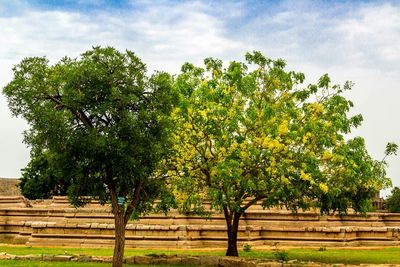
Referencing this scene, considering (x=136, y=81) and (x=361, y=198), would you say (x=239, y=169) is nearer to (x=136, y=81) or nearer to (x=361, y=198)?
(x=136, y=81)

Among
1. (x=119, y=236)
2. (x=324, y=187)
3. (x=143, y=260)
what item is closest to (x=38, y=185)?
(x=143, y=260)

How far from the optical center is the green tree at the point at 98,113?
58.1 feet

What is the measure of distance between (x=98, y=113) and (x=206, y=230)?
15.0m

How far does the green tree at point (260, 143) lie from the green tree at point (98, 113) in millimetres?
2987

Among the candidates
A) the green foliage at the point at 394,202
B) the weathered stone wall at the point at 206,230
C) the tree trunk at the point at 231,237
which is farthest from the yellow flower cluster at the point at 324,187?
the green foliage at the point at 394,202

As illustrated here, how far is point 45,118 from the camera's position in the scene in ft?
56.5

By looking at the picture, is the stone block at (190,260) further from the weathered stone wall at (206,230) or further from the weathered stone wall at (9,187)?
the weathered stone wall at (9,187)

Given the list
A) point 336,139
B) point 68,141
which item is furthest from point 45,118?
point 336,139

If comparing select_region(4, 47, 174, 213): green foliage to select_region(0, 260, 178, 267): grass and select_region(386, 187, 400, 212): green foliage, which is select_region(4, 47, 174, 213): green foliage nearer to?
select_region(0, 260, 178, 267): grass

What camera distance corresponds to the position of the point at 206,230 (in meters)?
31.3

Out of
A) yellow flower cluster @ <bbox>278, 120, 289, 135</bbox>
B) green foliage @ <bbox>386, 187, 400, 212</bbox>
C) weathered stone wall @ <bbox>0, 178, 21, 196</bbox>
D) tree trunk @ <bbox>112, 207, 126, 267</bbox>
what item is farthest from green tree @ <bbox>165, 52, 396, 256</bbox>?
weathered stone wall @ <bbox>0, 178, 21, 196</bbox>

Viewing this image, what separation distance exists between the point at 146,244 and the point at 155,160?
13395mm

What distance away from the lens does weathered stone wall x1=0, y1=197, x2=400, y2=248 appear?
31.2 metres

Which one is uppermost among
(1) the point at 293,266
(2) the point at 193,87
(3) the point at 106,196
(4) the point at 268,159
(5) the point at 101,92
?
(2) the point at 193,87
